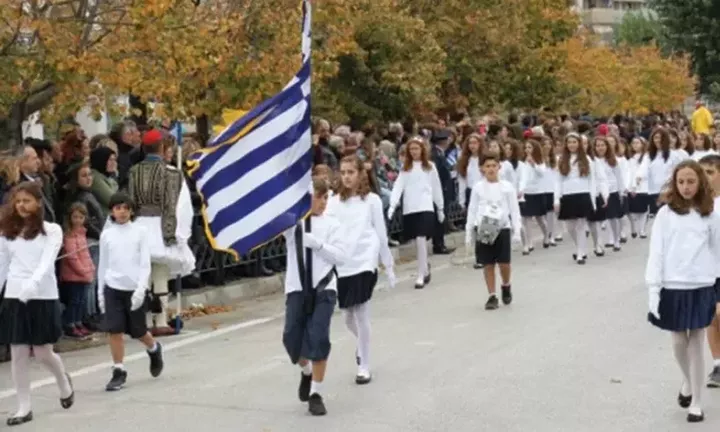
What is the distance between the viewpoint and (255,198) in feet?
30.4

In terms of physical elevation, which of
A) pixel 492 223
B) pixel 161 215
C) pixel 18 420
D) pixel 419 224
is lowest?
pixel 18 420

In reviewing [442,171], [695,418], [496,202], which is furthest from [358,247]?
[442,171]

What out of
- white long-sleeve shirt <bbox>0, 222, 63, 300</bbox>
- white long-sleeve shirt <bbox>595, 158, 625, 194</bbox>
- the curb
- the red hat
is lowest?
the curb

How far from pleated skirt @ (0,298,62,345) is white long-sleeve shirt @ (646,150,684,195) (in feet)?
46.8

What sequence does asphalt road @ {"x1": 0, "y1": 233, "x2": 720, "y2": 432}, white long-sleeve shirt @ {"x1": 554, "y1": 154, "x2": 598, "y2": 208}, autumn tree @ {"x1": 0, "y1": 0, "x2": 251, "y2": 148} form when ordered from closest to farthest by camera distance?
asphalt road @ {"x1": 0, "y1": 233, "x2": 720, "y2": 432}, autumn tree @ {"x1": 0, "y1": 0, "x2": 251, "y2": 148}, white long-sleeve shirt @ {"x1": 554, "y1": 154, "x2": 598, "y2": 208}

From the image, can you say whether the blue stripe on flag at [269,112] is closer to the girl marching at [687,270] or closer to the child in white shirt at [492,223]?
the girl marching at [687,270]

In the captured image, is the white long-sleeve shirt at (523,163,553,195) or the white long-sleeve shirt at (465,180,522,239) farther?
the white long-sleeve shirt at (523,163,553,195)

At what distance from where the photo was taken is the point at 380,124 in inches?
969

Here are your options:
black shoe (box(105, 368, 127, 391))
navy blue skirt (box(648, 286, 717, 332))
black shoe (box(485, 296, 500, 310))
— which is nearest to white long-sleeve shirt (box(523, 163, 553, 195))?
black shoe (box(485, 296, 500, 310))

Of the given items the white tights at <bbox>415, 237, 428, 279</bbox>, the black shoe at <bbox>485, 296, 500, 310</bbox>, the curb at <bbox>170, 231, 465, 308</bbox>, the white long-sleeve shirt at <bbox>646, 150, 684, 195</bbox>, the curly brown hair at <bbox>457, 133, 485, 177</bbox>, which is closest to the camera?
the black shoe at <bbox>485, 296, 500, 310</bbox>

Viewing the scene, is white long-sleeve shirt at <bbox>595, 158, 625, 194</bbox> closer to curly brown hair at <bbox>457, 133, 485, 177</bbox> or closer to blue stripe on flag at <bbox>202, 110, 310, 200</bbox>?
curly brown hair at <bbox>457, 133, 485, 177</bbox>

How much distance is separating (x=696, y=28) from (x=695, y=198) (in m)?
34.9

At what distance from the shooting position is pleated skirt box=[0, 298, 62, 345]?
32.0 ft

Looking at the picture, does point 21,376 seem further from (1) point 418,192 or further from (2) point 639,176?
(2) point 639,176
